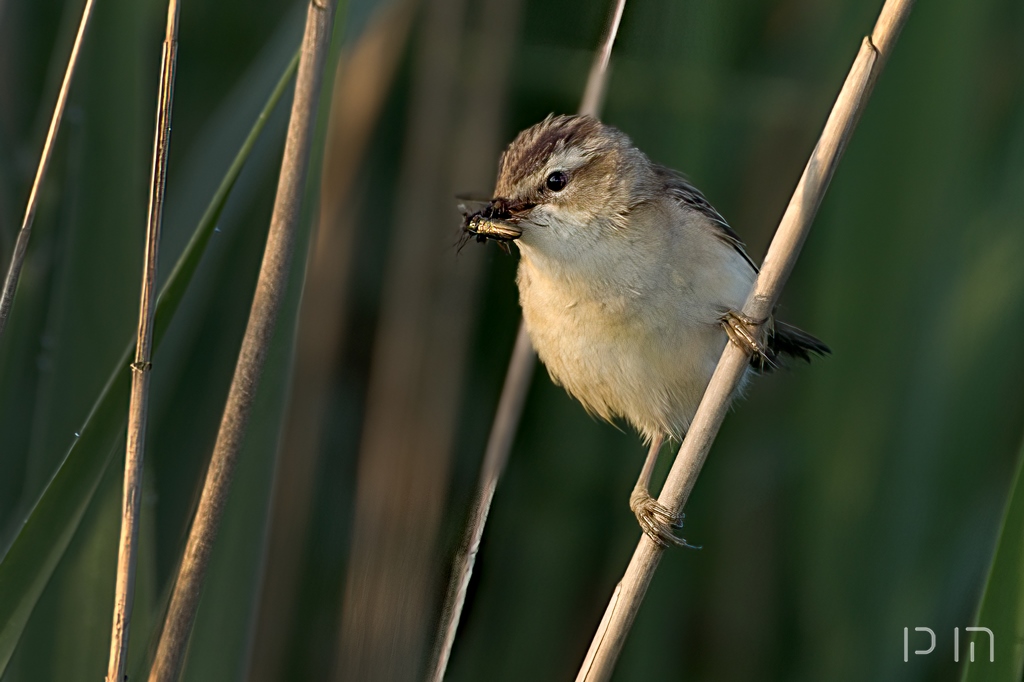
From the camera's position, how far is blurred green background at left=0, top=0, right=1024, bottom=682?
154 cm

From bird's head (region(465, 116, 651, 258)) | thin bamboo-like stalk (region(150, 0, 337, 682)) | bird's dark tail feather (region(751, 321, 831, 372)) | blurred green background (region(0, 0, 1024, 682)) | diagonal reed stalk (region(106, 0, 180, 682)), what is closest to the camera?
diagonal reed stalk (region(106, 0, 180, 682))

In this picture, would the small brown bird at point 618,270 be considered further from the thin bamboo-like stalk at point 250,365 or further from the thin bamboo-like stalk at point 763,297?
the thin bamboo-like stalk at point 250,365

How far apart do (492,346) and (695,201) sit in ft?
1.73

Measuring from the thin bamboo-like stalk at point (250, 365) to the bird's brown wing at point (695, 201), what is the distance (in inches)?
32.5

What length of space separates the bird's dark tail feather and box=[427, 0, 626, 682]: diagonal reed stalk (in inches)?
18.5

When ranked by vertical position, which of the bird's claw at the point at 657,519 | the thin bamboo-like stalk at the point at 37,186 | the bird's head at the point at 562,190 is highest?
the bird's head at the point at 562,190

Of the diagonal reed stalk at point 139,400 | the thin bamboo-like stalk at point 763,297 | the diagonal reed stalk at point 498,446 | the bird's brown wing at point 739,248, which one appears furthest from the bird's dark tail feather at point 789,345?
the diagonal reed stalk at point 139,400

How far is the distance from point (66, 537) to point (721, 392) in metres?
0.99

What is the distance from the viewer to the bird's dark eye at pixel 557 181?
68.5 inches

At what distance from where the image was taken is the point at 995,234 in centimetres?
189

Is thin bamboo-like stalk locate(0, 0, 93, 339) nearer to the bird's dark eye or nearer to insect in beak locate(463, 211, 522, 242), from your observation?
insect in beak locate(463, 211, 522, 242)

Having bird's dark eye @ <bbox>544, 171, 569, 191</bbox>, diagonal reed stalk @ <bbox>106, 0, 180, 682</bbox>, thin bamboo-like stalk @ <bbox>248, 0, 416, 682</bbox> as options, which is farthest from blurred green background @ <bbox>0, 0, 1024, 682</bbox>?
bird's dark eye @ <bbox>544, 171, 569, 191</bbox>

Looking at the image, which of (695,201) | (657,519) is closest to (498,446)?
(657,519)

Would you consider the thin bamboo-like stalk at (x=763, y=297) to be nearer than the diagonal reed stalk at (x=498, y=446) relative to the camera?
Yes
